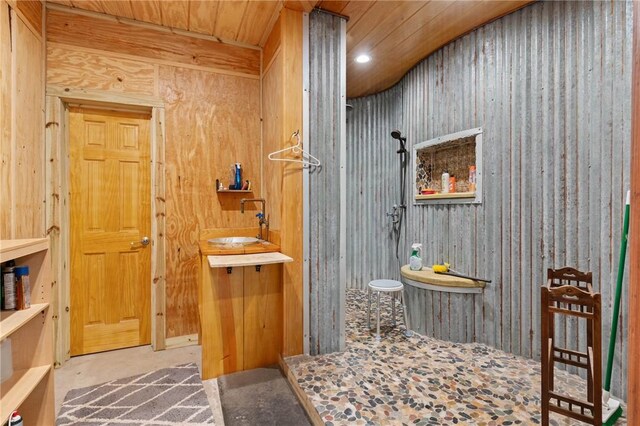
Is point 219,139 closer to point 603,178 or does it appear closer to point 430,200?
point 430,200

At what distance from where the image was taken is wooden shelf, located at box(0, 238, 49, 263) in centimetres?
142

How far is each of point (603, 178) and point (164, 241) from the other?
11.0ft

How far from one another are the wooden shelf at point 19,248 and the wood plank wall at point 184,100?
1089 mm

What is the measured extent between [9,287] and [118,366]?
121cm

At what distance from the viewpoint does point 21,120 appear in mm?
2104

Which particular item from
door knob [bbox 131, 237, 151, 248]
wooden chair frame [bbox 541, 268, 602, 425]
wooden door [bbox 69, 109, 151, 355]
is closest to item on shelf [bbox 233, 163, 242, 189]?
wooden door [bbox 69, 109, 151, 355]

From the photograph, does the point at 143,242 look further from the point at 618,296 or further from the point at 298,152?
the point at 618,296

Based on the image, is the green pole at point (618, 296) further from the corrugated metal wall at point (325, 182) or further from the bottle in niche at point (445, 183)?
the corrugated metal wall at point (325, 182)

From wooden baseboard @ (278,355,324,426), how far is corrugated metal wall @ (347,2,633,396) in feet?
4.42

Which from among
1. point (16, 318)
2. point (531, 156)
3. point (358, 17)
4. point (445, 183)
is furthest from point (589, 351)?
point (16, 318)

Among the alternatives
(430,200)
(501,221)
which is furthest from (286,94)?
(501,221)

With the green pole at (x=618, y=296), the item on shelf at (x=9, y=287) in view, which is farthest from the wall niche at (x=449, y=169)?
the item on shelf at (x=9, y=287)

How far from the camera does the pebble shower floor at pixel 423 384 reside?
170 centimetres

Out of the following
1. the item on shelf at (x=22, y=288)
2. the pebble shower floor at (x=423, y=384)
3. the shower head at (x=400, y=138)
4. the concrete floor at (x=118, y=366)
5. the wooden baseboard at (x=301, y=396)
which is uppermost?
the shower head at (x=400, y=138)
